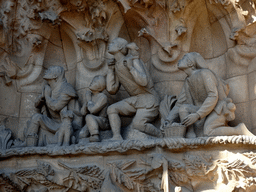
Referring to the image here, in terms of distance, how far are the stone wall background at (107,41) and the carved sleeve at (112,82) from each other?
325mm

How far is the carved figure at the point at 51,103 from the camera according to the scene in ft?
20.8

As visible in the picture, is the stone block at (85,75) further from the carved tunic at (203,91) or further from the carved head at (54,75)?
the carved tunic at (203,91)

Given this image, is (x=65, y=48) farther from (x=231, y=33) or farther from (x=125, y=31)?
(x=231, y=33)

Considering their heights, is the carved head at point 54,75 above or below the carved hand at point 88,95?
above

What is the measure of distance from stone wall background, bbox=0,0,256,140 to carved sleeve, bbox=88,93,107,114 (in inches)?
13.9

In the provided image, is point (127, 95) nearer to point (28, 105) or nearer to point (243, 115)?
point (28, 105)

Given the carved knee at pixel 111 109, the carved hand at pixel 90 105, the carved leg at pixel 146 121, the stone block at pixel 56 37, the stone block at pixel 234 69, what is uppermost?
the stone block at pixel 56 37

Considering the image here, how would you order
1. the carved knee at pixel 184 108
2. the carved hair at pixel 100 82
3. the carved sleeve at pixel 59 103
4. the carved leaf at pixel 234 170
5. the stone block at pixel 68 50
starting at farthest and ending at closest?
1. the stone block at pixel 68 50
2. the carved sleeve at pixel 59 103
3. the carved hair at pixel 100 82
4. the carved knee at pixel 184 108
5. the carved leaf at pixel 234 170

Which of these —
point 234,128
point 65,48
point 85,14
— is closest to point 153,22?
point 85,14

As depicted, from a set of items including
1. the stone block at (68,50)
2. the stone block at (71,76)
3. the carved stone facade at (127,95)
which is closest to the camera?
the carved stone facade at (127,95)

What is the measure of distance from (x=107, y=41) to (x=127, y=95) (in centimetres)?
82

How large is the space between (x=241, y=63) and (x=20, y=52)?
306 cm

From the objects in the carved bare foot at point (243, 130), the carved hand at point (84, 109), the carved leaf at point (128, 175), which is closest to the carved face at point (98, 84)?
the carved hand at point (84, 109)

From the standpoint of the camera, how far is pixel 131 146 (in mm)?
5629
